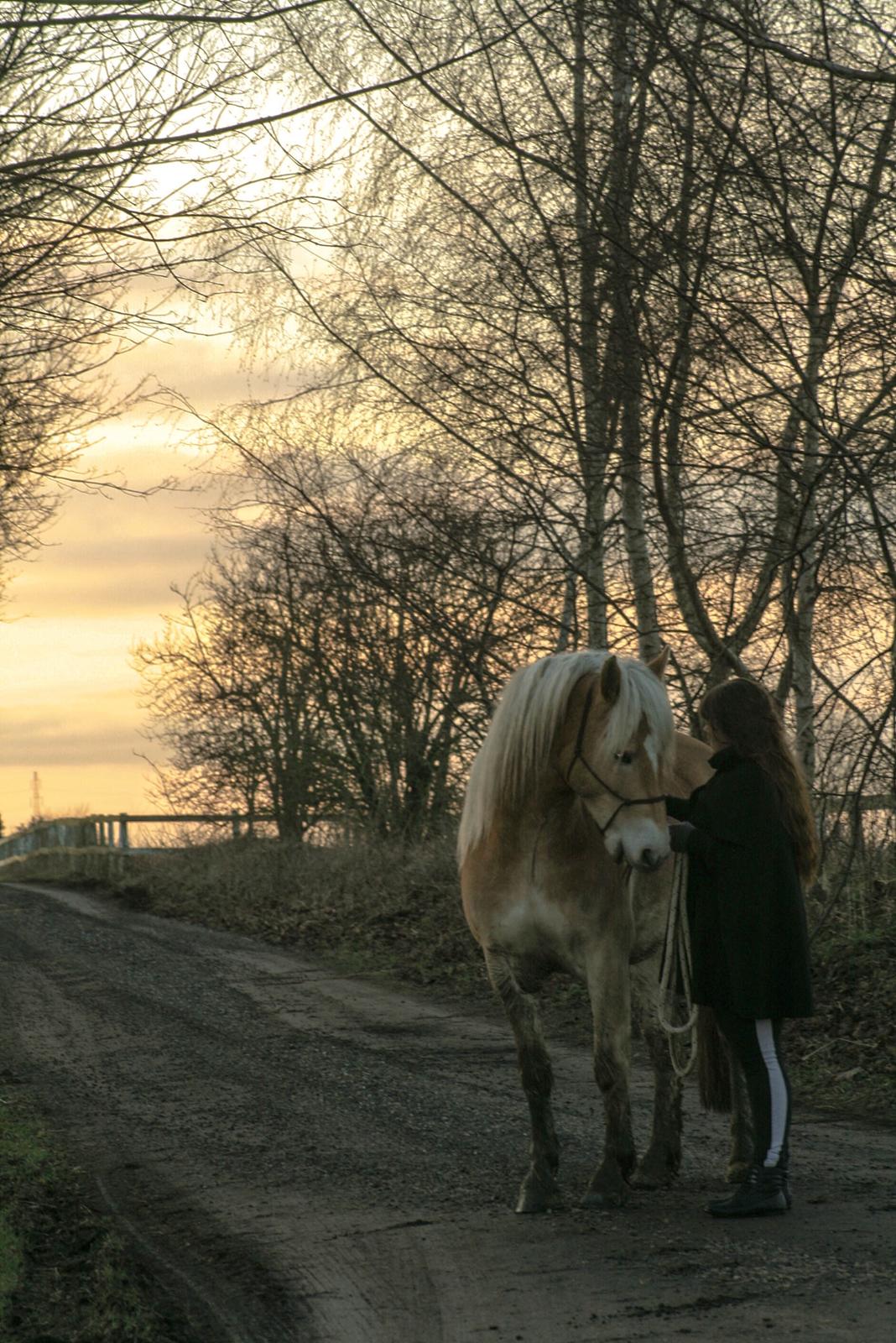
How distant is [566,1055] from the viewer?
29.5ft

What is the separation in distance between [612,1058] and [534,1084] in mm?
332

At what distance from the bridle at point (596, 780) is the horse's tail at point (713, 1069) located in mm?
1119

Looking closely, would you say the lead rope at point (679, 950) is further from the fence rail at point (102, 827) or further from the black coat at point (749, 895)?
the fence rail at point (102, 827)

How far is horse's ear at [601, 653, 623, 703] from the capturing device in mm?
5168

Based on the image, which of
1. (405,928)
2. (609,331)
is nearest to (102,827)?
(405,928)

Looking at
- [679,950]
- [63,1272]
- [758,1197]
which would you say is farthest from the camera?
[679,950]

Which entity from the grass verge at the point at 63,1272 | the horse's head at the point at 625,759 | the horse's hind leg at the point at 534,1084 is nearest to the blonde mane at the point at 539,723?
the horse's head at the point at 625,759

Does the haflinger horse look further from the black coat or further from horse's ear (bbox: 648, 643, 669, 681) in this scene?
the black coat

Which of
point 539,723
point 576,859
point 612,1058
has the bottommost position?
point 612,1058

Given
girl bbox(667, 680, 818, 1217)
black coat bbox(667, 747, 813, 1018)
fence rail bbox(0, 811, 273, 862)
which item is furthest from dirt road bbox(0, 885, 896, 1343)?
fence rail bbox(0, 811, 273, 862)

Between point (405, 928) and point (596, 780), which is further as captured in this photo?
point (405, 928)

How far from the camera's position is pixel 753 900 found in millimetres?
5160

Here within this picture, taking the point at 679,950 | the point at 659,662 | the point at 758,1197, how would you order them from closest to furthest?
the point at 758,1197
the point at 659,662
the point at 679,950

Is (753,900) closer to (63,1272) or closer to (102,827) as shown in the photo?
(63,1272)
